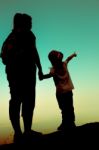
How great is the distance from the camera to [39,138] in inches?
255

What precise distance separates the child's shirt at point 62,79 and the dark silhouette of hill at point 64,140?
3.52m

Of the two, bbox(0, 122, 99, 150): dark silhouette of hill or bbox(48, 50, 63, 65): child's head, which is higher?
bbox(48, 50, 63, 65): child's head

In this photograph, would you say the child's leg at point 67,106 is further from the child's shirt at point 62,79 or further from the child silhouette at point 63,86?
the child's shirt at point 62,79

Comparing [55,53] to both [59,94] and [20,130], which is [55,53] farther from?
[20,130]

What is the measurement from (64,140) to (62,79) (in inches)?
169

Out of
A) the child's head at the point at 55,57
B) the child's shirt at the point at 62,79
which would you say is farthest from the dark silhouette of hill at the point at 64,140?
the child's head at the point at 55,57

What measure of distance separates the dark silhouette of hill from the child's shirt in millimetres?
3518

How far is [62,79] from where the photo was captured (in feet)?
33.6

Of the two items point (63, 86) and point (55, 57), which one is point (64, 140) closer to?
point (63, 86)

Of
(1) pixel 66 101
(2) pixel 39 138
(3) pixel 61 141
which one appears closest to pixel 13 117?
→ (2) pixel 39 138

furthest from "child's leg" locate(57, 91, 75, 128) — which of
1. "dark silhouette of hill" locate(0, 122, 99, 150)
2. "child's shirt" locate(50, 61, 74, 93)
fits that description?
"dark silhouette of hill" locate(0, 122, 99, 150)

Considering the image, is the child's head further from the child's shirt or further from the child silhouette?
the child's shirt

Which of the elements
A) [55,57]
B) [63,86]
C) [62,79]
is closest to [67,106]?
[63,86]

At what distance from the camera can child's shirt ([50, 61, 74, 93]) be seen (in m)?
10.2
